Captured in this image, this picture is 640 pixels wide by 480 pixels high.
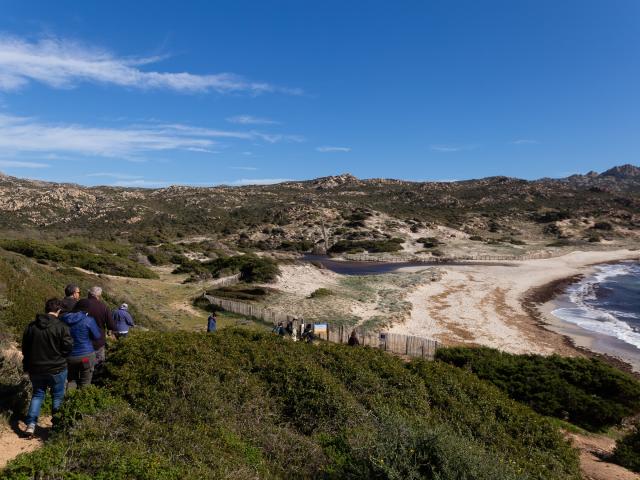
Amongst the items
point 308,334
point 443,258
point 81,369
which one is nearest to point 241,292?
point 308,334

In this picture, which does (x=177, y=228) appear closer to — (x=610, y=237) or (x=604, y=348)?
(x=604, y=348)

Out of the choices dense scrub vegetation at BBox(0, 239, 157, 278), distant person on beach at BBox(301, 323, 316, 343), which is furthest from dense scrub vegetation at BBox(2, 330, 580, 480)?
dense scrub vegetation at BBox(0, 239, 157, 278)

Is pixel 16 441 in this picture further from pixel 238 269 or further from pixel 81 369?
pixel 238 269

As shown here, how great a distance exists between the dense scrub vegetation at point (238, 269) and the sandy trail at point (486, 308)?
12724 mm

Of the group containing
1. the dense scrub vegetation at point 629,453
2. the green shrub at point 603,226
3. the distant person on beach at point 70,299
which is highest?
the green shrub at point 603,226

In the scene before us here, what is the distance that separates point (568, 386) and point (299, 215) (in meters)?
77.3

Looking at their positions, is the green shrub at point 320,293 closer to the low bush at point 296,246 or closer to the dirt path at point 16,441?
the dirt path at point 16,441

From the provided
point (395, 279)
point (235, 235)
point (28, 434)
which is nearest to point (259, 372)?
point (28, 434)

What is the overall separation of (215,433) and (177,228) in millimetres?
76067

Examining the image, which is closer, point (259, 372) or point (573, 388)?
point (259, 372)

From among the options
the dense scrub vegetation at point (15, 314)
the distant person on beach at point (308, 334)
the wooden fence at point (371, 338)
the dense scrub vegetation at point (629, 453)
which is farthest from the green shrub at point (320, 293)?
the dense scrub vegetation at point (629, 453)

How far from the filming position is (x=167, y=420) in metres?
6.62

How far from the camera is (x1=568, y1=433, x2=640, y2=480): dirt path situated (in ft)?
29.6

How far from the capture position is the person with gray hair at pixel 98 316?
7.31m
